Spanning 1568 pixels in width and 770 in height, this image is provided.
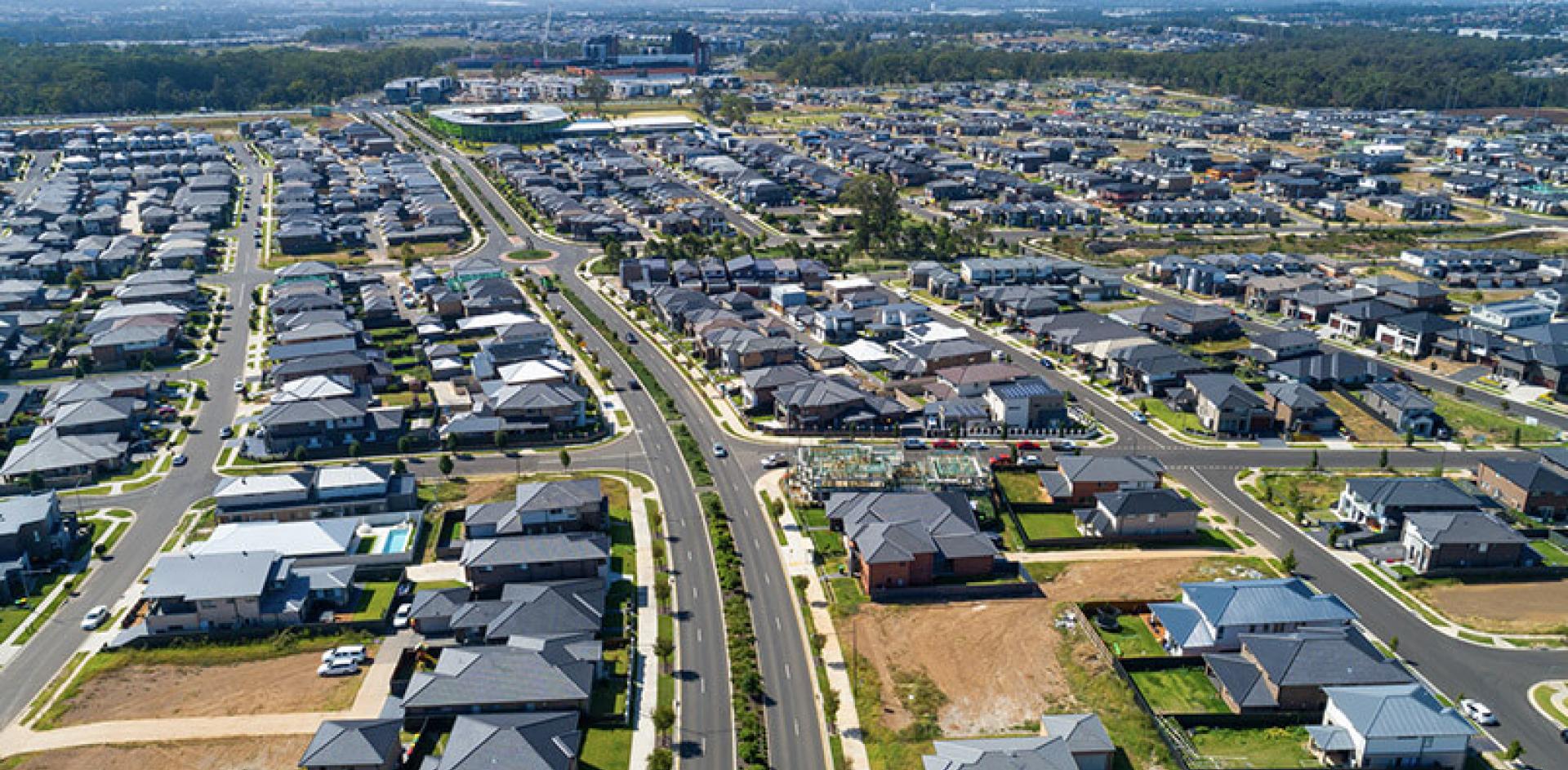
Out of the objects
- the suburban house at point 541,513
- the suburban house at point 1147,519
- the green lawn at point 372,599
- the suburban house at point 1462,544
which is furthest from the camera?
the suburban house at point 1147,519

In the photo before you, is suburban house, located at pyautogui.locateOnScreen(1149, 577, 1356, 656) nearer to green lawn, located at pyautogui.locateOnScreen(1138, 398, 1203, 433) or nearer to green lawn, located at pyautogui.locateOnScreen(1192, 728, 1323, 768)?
green lawn, located at pyautogui.locateOnScreen(1192, 728, 1323, 768)

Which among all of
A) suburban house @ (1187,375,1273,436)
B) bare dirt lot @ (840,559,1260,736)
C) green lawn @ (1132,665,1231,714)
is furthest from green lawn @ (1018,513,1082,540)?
suburban house @ (1187,375,1273,436)

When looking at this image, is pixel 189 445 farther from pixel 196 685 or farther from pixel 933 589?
pixel 933 589

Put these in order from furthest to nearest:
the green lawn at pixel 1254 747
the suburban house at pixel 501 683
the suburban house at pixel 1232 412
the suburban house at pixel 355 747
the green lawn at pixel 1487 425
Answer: the suburban house at pixel 1232 412 < the green lawn at pixel 1487 425 < the suburban house at pixel 501 683 < the green lawn at pixel 1254 747 < the suburban house at pixel 355 747

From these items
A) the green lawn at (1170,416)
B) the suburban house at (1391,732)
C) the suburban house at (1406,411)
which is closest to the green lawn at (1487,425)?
the suburban house at (1406,411)

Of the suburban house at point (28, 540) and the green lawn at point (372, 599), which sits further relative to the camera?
the suburban house at point (28, 540)

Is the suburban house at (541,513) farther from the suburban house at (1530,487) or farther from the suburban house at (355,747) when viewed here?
the suburban house at (1530,487)

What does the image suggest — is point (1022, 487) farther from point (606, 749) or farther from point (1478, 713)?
point (606, 749)
